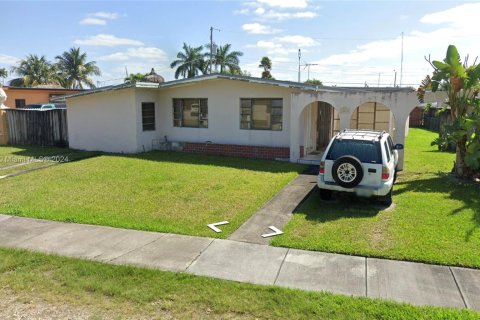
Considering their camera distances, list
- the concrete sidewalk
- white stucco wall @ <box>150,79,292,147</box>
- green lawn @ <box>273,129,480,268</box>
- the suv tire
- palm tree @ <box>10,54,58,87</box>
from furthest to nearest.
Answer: palm tree @ <box>10,54,58,87</box>
white stucco wall @ <box>150,79,292,147</box>
the suv tire
green lawn @ <box>273,129,480,268</box>
the concrete sidewalk

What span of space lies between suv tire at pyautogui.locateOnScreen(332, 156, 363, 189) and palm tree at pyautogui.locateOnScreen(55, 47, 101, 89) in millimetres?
53565

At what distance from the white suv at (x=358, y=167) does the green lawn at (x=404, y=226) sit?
1.63 feet

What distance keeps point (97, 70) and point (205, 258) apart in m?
56.4

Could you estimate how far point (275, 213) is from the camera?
26.4 ft

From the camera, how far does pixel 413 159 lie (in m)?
14.5

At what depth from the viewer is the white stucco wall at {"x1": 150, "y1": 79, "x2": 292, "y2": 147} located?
577 inches

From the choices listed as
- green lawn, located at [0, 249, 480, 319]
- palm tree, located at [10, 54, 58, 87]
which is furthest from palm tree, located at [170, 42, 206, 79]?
green lawn, located at [0, 249, 480, 319]

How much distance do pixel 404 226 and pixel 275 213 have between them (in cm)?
251

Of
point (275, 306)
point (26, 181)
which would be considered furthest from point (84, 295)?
point (26, 181)

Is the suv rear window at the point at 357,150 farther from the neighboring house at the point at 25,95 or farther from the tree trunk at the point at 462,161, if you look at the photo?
the neighboring house at the point at 25,95

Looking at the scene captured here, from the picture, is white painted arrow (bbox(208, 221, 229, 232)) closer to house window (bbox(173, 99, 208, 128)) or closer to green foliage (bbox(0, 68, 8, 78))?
house window (bbox(173, 99, 208, 128))

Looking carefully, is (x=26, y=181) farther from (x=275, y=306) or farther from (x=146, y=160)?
(x=275, y=306)

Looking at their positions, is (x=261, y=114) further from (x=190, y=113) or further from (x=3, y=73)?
(x=3, y=73)

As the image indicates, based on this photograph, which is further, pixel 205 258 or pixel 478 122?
pixel 478 122
